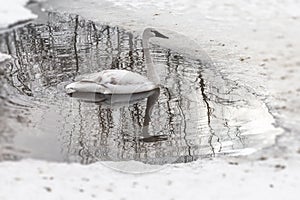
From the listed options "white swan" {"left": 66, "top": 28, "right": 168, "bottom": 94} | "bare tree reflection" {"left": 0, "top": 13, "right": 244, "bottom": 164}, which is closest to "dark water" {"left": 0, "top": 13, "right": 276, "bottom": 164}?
"bare tree reflection" {"left": 0, "top": 13, "right": 244, "bottom": 164}

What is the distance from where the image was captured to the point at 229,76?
18.0ft

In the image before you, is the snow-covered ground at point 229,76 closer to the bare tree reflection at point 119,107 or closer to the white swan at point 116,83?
the bare tree reflection at point 119,107

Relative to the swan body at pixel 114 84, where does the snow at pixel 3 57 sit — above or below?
below

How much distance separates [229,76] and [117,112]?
1351 mm

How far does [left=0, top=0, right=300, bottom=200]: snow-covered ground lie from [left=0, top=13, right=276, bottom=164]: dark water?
191mm

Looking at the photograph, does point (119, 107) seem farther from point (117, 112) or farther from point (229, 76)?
point (229, 76)

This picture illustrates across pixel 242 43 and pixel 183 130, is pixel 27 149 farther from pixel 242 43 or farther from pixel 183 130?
pixel 242 43

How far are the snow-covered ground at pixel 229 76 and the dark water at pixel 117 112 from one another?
0.19 m

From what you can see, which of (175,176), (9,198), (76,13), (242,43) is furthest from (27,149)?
(76,13)

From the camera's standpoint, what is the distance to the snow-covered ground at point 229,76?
358 centimetres

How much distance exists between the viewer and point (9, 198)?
11.3 ft

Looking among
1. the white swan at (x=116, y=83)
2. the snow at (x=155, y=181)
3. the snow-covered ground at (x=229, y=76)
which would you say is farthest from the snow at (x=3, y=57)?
the snow at (x=155, y=181)

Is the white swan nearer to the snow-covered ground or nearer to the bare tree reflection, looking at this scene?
the bare tree reflection

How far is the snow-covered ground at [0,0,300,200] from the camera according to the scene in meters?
3.58
